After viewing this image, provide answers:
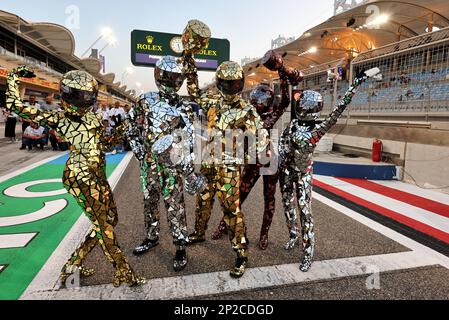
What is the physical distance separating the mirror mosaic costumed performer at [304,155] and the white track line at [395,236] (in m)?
1.16

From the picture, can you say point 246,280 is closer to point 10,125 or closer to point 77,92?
point 77,92

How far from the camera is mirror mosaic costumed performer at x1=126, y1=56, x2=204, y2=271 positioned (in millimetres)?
2262

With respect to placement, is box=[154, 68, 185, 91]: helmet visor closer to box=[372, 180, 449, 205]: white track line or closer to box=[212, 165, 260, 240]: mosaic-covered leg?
box=[212, 165, 260, 240]: mosaic-covered leg

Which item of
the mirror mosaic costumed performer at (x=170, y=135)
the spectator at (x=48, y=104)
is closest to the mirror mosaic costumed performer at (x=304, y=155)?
the mirror mosaic costumed performer at (x=170, y=135)

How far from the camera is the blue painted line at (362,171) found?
5996 mm

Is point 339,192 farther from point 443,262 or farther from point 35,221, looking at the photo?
point 35,221

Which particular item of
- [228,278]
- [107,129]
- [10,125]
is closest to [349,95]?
[228,278]

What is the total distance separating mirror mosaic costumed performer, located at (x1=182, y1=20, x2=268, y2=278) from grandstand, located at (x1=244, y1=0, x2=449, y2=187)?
121 inches

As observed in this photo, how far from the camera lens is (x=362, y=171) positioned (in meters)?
6.05

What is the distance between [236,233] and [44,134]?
977 cm

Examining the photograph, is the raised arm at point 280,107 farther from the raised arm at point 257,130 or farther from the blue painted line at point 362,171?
the blue painted line at point 362,171

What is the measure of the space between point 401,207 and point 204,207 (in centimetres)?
312
